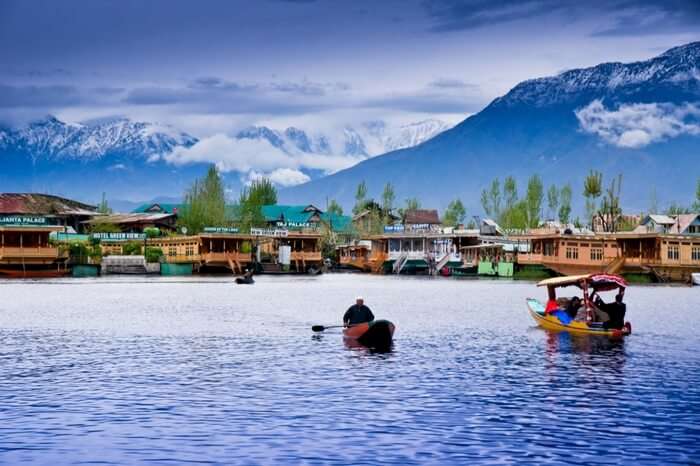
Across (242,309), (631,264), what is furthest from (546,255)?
(242,309)

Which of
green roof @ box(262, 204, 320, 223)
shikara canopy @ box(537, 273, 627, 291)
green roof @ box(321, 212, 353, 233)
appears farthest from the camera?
green roof @ box(262, 204, 320, 223)

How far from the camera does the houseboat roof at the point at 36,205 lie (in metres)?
156

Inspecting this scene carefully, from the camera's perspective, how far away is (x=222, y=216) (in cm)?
15275

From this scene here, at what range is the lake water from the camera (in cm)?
2256

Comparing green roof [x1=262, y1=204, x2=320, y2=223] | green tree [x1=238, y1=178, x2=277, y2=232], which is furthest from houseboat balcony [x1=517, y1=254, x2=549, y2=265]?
green roof [x1=262, y1=204, x2=320, y2=223]

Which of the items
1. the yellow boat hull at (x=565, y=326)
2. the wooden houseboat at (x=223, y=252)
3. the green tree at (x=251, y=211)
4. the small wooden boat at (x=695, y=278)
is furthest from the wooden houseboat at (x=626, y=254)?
the yellow boat hull at (x=565, y=326)

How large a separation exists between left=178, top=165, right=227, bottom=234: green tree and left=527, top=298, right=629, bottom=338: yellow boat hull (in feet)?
333

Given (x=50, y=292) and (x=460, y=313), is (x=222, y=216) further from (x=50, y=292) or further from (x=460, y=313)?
(x=460, y=313)

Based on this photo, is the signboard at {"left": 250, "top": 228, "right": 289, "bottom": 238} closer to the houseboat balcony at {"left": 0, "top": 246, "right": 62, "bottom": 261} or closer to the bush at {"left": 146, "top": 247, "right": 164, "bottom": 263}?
the bush at {"left": 146, "top": 247, "right": 164, "bottom": 263}

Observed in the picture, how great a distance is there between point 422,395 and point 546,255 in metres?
93.9

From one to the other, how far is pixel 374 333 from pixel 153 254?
306ft

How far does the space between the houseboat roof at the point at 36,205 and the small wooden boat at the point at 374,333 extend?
122898 millimetres

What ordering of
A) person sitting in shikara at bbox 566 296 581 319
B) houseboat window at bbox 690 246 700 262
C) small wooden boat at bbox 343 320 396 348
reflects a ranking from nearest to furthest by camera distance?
small wooden boat at bbox 343 320 396 348
person sitting in shikara at bbox 566 296 581 319
houseboat window at bbox 690 246 700 262

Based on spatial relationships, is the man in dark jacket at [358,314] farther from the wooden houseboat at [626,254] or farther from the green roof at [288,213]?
the green roof at [288,213]
